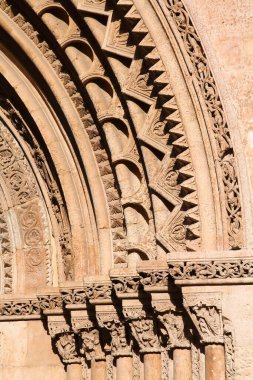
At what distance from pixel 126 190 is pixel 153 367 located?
166 centimetres

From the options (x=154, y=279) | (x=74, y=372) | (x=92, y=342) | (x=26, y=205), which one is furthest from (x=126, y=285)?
(x=26, y=205)

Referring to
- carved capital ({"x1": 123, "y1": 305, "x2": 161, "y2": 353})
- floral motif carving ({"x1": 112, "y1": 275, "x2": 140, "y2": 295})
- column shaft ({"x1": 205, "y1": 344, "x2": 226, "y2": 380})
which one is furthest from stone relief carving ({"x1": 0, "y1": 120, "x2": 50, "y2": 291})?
column shaft ({"x1": 205, "y1": 344, "x2": 226, "y2": 380})

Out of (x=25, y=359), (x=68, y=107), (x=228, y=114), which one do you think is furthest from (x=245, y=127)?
(x=25, y=359)

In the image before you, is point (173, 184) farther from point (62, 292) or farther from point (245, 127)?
point (62, 292)

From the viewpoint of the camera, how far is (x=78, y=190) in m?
12.8

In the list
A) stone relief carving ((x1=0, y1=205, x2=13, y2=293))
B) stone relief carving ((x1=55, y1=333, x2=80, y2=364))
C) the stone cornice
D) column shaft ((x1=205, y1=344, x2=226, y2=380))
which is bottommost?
column shaft ((x1=205, y1=344, x2=226, y2=380))

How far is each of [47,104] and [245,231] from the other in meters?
3.07

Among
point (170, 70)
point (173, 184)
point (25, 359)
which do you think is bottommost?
point (25, 359)

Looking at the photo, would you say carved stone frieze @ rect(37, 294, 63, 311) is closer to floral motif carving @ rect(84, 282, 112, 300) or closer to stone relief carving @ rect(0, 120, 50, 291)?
stone relief carving @ rect(0, 120, 50, 291)

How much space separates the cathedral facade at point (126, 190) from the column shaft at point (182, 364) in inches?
0.5

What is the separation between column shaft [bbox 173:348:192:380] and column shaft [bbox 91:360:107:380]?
4.50 feet

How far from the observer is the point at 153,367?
1170 centimetres

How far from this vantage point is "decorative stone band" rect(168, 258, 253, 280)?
10.5 m

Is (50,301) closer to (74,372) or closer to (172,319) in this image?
(74,372)
